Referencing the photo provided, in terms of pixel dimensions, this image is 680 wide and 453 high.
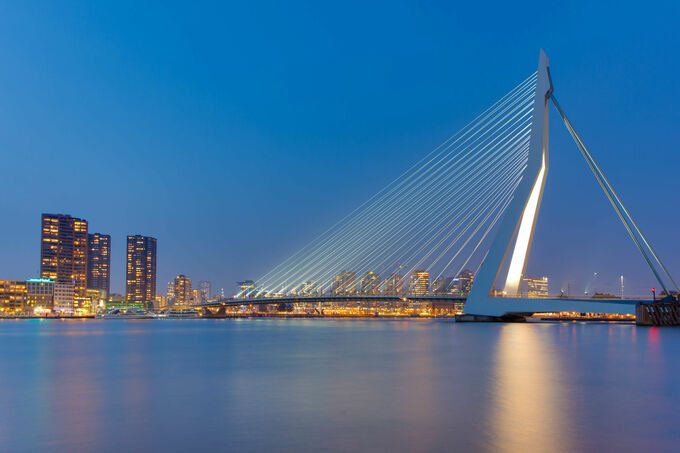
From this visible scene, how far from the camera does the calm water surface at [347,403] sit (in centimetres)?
676

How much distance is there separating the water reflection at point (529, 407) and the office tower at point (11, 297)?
390ft

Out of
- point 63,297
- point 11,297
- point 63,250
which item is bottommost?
point 63,297

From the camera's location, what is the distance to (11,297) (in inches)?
4429

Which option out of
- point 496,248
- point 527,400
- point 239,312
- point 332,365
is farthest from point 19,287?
point 527,400

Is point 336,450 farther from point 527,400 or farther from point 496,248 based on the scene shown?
point 496,248

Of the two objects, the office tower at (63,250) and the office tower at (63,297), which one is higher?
the office tower at (63,250)

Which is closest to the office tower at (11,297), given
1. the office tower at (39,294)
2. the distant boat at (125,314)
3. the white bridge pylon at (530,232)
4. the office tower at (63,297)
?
the office tower at (39,294)

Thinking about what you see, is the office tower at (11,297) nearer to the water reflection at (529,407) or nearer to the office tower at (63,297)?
the office tower at (63,297)

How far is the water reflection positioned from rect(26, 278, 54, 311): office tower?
393 feet

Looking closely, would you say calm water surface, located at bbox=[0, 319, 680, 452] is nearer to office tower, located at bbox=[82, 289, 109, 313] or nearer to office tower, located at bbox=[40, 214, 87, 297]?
office tower, located at bbox=[82, 289, 109, 313]

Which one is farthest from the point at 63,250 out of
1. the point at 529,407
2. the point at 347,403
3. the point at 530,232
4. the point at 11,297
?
the point at 529,407

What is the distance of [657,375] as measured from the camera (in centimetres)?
1318

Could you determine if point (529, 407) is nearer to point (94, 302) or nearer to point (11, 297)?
point (11, 297)

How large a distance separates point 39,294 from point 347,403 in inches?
4903
